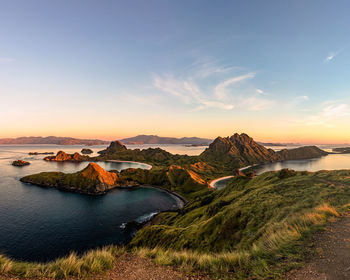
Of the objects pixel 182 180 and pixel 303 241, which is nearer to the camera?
pixel 303 241

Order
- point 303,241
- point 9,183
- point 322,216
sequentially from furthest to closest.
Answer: point 9,183, point 322,216, point 303,241

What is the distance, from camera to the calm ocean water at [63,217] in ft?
185

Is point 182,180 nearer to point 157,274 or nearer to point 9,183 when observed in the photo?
point 157,274

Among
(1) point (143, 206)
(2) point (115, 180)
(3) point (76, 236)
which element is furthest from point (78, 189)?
(3) point (76, 236)

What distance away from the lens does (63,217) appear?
266 feet

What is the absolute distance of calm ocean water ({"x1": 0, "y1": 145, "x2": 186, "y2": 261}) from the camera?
2215 inches

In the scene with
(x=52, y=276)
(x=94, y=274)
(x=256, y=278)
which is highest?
(x=256, y=278)

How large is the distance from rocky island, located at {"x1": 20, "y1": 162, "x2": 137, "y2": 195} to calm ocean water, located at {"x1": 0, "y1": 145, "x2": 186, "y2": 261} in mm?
7687

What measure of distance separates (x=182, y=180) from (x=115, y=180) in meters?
64.6

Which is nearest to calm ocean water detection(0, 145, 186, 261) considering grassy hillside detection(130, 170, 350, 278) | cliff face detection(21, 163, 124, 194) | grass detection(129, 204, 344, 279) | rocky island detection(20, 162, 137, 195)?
rocky island detection(20, 162, 137, 195)

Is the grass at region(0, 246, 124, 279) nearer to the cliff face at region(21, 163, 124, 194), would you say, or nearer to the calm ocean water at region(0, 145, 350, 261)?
the calm ocean water at region(0, 145, 350, 261)

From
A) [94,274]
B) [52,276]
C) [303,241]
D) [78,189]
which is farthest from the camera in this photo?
[78,189]

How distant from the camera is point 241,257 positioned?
10633 millimetres

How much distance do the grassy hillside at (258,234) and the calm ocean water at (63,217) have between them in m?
30.6
